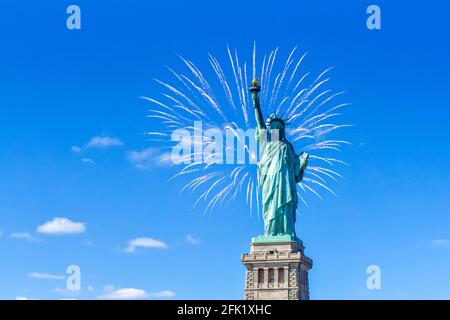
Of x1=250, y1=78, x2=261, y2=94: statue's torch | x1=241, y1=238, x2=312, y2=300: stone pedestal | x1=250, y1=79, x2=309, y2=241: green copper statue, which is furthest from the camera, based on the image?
x1=250, y1=79, x2=309, y2=241: green copper statue

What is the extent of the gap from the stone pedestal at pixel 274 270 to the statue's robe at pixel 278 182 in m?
1.94

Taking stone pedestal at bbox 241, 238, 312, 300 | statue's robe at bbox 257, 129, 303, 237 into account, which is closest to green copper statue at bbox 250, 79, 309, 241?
statue's robe at bbox 257, 129, 303, 237

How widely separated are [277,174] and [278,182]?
0.90 meters

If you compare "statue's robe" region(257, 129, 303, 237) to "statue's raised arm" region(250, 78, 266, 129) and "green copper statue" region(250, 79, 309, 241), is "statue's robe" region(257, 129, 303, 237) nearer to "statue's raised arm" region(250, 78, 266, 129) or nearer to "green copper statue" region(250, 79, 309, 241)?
"green copper statue" region(250, 79, 309, 241)

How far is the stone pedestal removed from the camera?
288 feet

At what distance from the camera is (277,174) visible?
91.8 metres

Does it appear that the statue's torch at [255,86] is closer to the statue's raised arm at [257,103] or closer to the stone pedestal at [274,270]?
the statue's raised arm at [257,103]

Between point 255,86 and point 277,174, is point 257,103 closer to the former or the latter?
point 255,86

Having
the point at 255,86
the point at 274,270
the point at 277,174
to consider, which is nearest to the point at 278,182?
the point at 277,174
